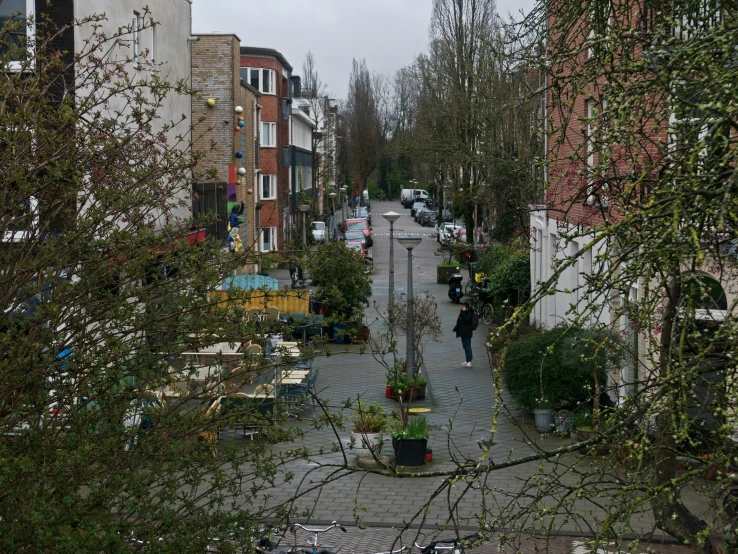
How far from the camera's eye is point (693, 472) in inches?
165

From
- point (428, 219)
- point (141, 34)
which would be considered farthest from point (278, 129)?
point (141, 34)

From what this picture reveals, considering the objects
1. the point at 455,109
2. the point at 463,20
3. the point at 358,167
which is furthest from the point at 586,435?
the point at 358,167

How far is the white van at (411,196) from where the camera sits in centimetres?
10247

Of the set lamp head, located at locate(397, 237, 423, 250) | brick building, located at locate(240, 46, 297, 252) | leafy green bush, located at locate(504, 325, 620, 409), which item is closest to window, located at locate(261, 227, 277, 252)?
brick building, located at locate(240, 46, 297, 252)

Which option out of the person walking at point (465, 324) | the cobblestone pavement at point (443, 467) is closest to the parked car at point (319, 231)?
the cobblestone pavement at point (443, 467)

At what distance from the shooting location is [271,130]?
181 ft

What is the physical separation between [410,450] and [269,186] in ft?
133

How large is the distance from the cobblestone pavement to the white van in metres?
68.8

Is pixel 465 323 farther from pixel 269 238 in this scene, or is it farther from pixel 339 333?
pixel 269 238

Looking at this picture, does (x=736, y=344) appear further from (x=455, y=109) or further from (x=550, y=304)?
(x=455, y=109)

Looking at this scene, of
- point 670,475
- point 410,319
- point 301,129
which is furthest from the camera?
point 301,129

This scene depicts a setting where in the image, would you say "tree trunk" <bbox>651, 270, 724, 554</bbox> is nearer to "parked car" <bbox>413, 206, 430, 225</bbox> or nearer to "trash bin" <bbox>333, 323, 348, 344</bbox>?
"trash bin" <bbox>333, 323, 348, 344</bbox>

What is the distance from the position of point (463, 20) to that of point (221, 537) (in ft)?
140

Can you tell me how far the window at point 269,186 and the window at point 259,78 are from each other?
510cm
